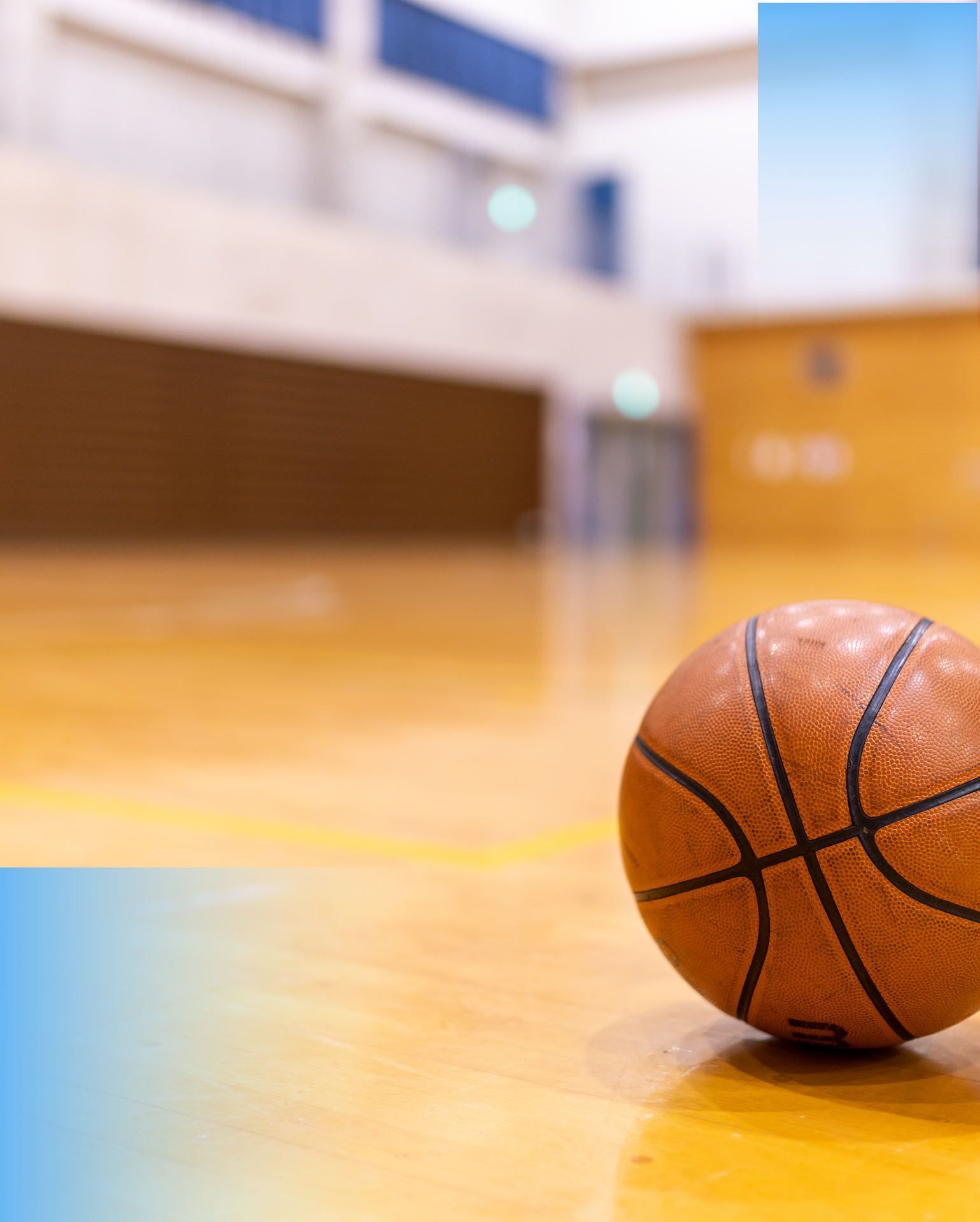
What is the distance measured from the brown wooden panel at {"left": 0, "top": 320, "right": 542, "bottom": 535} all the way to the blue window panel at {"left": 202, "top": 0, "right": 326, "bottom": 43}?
4286 millimetres

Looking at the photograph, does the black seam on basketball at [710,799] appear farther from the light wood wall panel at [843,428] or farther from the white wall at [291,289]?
the light wood wall panel at [843,428]

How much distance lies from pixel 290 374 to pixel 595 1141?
16.4 m

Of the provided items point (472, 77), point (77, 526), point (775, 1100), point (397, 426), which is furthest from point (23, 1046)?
point (472, 77)

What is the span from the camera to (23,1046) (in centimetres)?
163

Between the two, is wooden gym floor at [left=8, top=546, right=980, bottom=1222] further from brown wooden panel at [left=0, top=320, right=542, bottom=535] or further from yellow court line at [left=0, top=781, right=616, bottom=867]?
brown wooden panel at [left=0, top=320, right=542, bottom=535]

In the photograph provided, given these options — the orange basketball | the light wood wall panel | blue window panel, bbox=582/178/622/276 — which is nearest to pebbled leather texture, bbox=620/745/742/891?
the orange basketball

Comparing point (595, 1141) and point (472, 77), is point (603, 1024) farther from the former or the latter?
point (472, 77)

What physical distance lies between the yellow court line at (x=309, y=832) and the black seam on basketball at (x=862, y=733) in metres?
1.08

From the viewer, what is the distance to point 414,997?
5.99 ft

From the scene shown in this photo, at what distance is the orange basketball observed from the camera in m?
1.51

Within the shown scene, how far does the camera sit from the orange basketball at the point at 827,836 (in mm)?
1511

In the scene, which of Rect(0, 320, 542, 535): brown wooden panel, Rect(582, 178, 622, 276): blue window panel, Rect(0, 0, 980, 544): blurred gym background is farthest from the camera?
Rect(582, 178, 622, 276): blue window panel
